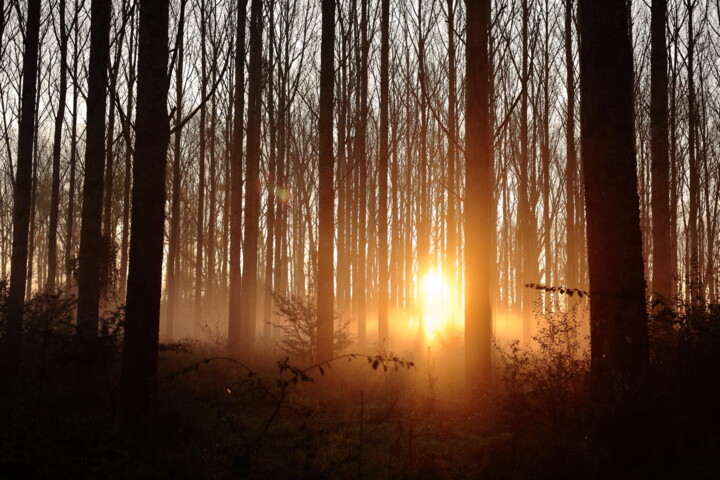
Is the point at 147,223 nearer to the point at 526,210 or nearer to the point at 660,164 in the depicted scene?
the point at 660,164

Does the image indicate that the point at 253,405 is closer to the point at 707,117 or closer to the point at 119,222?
the point at 707,117

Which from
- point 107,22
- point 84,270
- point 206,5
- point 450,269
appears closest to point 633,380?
point 84,270

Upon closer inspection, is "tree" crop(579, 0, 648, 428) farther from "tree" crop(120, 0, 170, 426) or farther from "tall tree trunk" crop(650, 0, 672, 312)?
"tall tree trunk" crop(650, 0, 672, 312)

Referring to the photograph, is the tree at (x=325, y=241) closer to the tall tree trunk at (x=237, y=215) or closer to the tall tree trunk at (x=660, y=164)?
the tall tree trunk at (x=237, y=215)

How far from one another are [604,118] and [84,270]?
25.7 ft

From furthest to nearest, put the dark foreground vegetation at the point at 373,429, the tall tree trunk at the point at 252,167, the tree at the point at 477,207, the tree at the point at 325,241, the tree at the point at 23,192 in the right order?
the tall tree trunk at the point at 252,167 < the tree at the point at 325,241 < the tree at the point at 23,192 < the tree at the point at 477,207 < the dark foreground vegetation at the point at 373,429

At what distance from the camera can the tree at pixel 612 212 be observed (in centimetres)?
407

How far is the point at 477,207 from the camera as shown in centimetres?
733

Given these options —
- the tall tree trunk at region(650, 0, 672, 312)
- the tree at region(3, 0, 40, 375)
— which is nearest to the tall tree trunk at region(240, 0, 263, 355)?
the tree at region(3, 0, 40, 375)

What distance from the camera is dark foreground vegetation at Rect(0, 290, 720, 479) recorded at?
3812 mm

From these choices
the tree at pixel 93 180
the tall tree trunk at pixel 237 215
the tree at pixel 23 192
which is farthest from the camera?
the tall tree trunk at pixel 237 215

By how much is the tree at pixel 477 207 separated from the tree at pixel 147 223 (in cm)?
446

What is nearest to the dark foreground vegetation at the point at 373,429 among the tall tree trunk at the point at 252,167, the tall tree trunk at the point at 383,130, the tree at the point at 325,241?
the tree at the point at 325,241

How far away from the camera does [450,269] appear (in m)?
14.8
